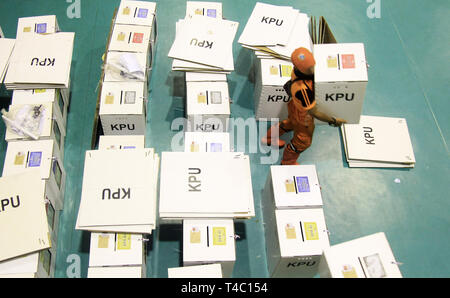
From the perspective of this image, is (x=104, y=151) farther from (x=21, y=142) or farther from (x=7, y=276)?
(x=7, y=276)

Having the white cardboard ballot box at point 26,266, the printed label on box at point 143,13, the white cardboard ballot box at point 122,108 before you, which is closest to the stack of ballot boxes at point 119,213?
the white cardboard ballot box at point 26,266

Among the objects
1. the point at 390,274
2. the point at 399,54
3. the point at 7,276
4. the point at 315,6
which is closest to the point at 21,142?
the point at 7,276

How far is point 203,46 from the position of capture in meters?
4.58

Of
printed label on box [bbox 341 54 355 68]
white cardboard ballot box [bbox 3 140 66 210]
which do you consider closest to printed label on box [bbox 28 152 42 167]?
white cardboard ballot box [bbox 3 140 66 210]

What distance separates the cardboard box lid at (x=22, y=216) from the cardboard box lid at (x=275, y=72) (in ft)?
7.97

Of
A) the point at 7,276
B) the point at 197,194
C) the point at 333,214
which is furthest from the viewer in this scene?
the point at 333,214

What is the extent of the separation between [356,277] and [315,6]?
414cm

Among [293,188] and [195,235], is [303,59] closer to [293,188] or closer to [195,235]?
[293,188]

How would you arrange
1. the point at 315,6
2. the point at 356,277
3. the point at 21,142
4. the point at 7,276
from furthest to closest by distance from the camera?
the point at 315,6 < the point at 21,142 < the point at 7,276 < the point at 356,277

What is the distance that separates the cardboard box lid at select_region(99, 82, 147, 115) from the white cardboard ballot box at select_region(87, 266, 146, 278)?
156 cm

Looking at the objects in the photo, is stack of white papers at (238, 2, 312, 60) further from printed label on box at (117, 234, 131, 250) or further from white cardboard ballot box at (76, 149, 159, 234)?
printed label on box at (117, 234, 131, 250)

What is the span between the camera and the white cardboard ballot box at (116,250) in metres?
3.40

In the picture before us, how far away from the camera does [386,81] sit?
5285 mm

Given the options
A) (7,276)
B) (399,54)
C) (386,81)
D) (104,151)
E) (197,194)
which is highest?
(399,54)
